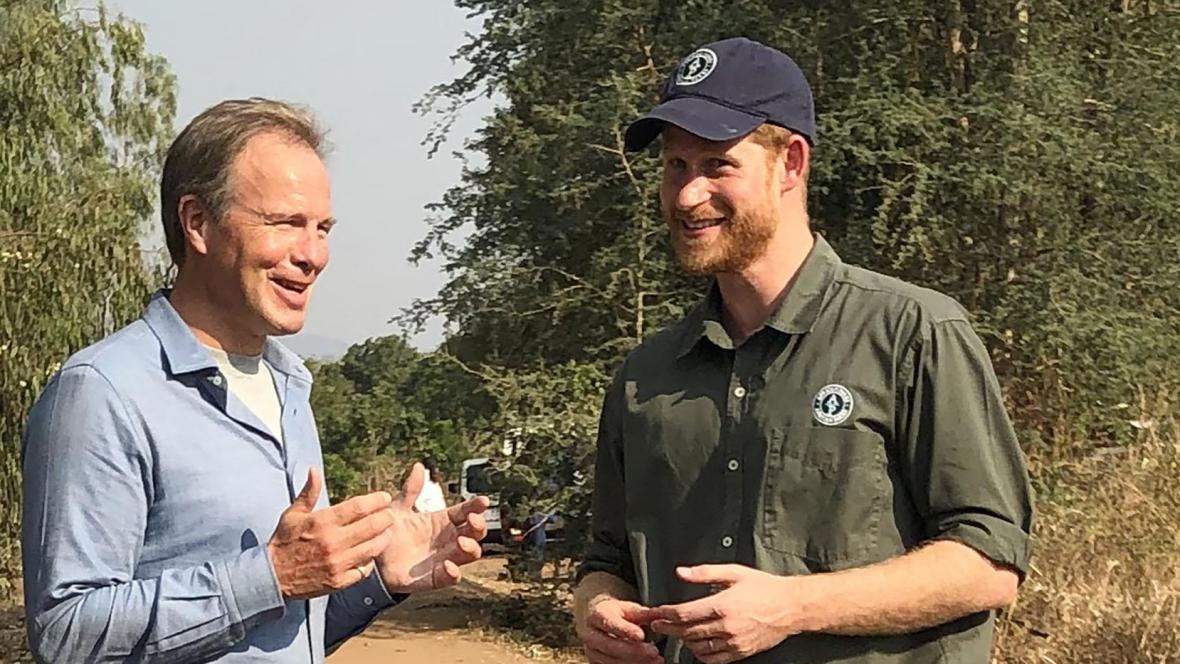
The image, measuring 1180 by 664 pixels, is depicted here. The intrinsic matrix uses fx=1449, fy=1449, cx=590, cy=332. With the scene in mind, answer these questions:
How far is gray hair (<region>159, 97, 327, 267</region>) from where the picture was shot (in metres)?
2.66

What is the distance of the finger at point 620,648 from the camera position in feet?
8.68

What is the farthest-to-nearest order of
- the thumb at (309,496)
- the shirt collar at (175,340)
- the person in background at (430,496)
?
the person in background at (430,496)
the shirt collar at (175,340)
the thumb at (309,496)

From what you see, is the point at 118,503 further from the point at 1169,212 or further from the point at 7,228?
the point at 7,228

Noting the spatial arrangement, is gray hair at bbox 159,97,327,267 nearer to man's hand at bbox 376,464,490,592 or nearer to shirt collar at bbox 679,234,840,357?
man's hand at bbox 376,464,490,592

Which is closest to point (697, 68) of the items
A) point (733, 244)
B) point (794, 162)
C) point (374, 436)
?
point (794, 162)

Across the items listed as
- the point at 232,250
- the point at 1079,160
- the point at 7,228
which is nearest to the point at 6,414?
the point at 7,228

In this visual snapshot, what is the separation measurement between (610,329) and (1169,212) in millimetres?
4609

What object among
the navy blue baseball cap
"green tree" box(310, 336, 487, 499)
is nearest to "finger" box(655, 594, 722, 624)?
the navy blue baseball cap

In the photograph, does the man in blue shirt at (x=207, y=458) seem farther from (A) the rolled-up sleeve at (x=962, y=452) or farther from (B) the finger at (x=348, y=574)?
(A) the rolled-up sleeve at (x=962, y=452)

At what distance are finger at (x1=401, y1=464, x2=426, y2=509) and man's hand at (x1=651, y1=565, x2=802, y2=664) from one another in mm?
752

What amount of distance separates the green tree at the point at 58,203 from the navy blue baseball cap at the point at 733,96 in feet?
40.6

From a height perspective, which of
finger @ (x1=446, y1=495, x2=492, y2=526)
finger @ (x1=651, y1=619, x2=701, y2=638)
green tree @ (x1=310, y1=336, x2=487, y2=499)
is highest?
finger @ (x1=446, y1=495, x2=492, y2=526)

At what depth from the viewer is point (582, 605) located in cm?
290

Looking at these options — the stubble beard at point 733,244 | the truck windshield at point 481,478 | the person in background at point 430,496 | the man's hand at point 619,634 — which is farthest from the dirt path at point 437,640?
the stubble beard at point 733,244
